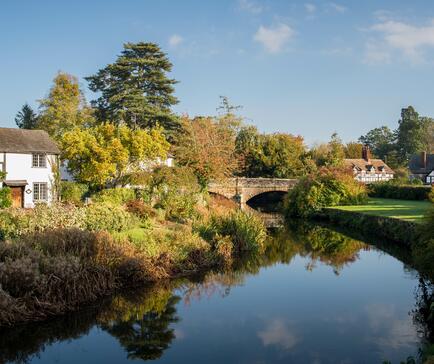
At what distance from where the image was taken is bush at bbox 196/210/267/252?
22984mm

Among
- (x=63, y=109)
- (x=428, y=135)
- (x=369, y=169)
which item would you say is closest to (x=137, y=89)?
(x=63, y=109)

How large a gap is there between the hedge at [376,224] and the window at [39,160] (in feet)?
77.2

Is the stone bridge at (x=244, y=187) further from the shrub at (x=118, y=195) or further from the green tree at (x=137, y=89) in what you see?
the shrub at (x=118, y=195)

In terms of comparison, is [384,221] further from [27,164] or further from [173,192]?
[27,164]

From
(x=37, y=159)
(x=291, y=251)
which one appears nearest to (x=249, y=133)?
(x=37, y=159)

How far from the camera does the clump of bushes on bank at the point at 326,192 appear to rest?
138 feet

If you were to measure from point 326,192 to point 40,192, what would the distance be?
2469 centimetres

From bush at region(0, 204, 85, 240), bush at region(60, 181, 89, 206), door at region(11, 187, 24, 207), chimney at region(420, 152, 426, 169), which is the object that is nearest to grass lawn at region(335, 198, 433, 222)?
bush at region(0, 204, 85, 240)

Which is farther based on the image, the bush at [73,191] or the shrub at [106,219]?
the bush at [73,191]

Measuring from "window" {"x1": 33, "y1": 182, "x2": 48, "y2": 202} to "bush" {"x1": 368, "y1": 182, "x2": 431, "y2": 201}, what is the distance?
3281cm

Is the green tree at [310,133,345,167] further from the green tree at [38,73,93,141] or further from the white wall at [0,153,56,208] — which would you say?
the white wall at [0,153,56,208]

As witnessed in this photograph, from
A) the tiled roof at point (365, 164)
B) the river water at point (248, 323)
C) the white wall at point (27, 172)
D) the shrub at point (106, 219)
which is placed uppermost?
the tiled roof at point (365, 164)

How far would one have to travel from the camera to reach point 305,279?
63.8 feet

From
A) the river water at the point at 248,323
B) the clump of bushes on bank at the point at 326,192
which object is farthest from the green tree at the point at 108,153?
the river water at the point at 248,323
